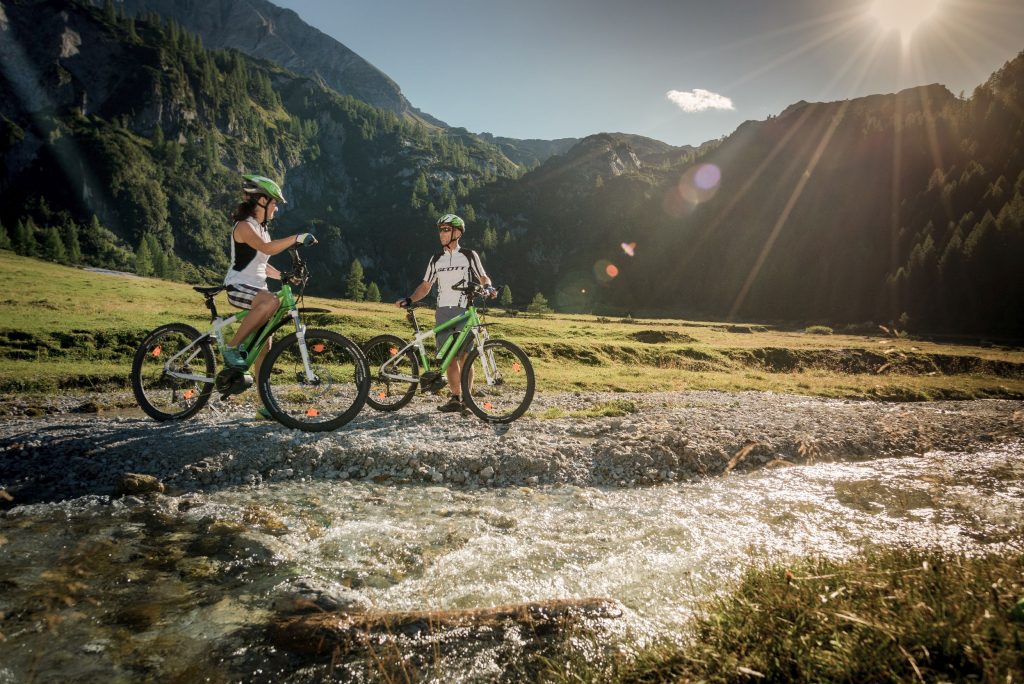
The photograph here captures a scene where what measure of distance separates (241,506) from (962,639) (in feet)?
22.7

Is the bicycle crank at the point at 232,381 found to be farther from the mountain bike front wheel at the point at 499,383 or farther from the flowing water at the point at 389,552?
the mountain bike front wheel at the point at 499,383

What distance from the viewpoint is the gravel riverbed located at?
23.3 ft

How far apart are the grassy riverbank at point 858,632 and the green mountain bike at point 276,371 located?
6.91 m

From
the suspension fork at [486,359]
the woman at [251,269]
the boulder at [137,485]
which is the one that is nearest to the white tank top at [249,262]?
the woman at [251,269]

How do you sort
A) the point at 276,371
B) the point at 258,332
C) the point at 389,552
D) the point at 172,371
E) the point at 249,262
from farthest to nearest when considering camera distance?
1. the point at 172,371
2. the point at 258,332
3. the point at 276,371
4. the point at 249,262
5. the point at 389,552

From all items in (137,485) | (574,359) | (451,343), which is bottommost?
(574,359)

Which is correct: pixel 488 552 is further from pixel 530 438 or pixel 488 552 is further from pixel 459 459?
pixel 530 438

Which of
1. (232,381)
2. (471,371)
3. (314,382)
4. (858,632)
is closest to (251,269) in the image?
(232,381)

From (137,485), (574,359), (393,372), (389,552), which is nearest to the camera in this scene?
(389,552)

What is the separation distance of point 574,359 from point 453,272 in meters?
19.7

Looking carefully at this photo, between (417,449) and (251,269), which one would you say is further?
(251,269)

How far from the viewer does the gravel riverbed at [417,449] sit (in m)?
7.11

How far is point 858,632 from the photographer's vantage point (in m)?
2.56

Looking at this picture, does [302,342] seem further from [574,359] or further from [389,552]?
[574,359]
